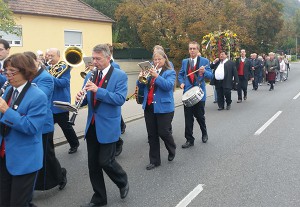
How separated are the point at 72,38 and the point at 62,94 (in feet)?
62.6

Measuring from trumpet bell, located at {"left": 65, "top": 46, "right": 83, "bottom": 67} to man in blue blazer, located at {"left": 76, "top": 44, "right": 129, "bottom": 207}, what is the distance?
1.13m

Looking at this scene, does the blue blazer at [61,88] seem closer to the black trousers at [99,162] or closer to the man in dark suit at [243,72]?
the black trousers at [99,162]

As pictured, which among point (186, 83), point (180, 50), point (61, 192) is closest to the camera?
point (61, 192)

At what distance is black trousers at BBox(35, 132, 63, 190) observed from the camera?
4.88 meters

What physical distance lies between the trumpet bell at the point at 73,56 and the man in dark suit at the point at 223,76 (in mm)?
7160

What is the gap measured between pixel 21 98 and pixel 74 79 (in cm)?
2120

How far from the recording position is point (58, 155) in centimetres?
707

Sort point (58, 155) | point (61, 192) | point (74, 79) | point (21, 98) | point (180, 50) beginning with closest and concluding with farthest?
point (21, 98), point (61, 192), point (58, 155), point (74, 79), point (180, 50)

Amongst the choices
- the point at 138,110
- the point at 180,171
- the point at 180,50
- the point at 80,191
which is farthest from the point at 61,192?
the point at 180,50

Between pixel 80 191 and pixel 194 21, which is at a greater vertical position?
pixel 194 21

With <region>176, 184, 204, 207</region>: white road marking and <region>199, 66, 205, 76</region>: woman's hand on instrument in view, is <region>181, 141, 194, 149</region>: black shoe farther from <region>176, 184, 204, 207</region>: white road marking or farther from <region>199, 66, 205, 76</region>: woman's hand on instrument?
<region>176, 184, 204, 207</region>: white road marking

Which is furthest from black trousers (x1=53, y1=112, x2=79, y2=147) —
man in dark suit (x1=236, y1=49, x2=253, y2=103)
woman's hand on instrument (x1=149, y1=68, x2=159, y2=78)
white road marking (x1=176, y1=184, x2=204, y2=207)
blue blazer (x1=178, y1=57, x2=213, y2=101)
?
man in dark suit (x1=236, y1=49, x2=253, y2=103)

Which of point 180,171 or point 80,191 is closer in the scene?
point 80,191

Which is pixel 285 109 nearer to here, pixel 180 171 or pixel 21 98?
pixel 180 171
